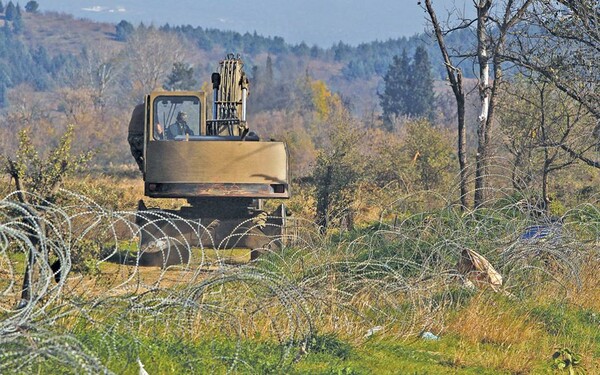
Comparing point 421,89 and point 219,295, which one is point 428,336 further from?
point 421,89

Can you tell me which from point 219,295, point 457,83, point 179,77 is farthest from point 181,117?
point 179,77

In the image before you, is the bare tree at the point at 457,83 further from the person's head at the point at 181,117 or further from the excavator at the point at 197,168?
the person's head at the point at 181,117

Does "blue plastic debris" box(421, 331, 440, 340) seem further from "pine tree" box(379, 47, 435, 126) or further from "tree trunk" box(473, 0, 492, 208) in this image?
"pine tree" box(379, 47, 435, 126)

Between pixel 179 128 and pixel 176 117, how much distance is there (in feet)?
0.66

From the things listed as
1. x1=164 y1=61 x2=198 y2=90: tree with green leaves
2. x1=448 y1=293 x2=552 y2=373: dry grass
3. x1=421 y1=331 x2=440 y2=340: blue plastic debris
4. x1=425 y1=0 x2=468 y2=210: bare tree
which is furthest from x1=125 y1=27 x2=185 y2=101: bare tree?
x1=421 y1=331 x2=440 y2=340: blue plastic debris

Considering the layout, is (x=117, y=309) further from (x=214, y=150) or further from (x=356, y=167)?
(x=356, y=167)

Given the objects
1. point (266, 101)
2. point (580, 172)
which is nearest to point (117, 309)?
point (580, 172)

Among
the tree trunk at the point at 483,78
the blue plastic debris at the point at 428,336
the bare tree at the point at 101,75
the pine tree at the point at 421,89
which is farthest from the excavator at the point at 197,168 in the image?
the pine tree at the point at 421,89

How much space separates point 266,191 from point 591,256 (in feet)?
20.7

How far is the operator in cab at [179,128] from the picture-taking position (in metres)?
18.3

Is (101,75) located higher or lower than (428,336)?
lower

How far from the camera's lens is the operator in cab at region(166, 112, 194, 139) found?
1831 cm

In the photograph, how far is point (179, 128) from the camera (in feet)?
60.7

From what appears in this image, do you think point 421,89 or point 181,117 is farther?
point 421,89
